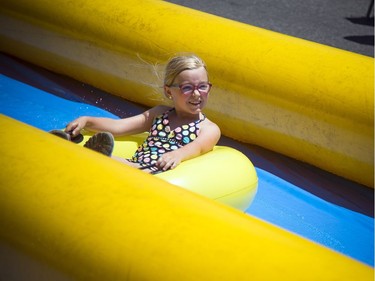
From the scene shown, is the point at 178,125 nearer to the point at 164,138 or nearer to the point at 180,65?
the point at 164,138

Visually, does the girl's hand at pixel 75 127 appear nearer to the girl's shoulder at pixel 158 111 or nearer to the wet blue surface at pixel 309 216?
the girl's shoulder at pixel 158 111

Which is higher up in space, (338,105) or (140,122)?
(338,105)

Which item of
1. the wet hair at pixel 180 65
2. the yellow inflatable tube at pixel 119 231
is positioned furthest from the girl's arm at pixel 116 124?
the yellow inflatable tube at pixel 119 231

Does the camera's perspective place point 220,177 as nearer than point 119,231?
No

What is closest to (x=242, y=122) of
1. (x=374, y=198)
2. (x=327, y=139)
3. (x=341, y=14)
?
(x=327, y=139)

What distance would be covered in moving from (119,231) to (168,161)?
83 cm

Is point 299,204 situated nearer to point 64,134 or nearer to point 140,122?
point 140,122

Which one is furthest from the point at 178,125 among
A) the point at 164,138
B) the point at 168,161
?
the point at 168,161

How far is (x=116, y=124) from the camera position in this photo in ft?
9.76

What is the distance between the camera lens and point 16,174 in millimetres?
2059

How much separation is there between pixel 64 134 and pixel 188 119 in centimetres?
52

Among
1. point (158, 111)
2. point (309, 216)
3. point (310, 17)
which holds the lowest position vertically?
point (309, 216)

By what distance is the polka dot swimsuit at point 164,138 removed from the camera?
2.84 m

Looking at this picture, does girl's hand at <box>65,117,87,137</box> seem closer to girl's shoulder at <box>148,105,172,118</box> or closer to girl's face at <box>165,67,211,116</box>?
girl's shoulder at <box>148,105,172,118</box>
